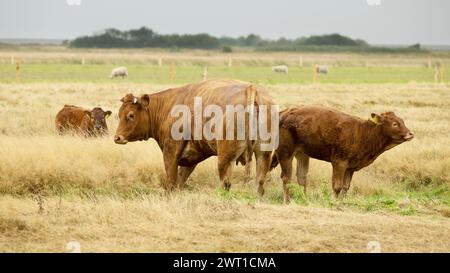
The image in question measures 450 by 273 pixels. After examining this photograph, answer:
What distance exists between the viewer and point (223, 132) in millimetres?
10977

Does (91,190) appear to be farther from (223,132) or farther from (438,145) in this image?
(438,145)

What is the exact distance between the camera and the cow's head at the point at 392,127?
475 inches

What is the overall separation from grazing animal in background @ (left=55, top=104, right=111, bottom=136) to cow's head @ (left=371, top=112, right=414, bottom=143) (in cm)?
650

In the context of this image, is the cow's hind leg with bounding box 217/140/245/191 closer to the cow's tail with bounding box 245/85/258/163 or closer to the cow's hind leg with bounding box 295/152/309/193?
the cow's tail with bounding box 245/85/258/163

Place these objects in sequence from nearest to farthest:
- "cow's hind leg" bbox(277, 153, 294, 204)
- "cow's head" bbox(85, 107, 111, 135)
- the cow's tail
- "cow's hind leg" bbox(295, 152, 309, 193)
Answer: the cow's tail < "cow's hind leg" bbox(277, 153, 294, 204) < "cow's hind leg" bbox(295, 152, 309, 193) < "cow's head" bbox(85, 107, 111, 135)

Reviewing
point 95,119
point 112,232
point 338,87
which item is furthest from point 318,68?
point 112,232

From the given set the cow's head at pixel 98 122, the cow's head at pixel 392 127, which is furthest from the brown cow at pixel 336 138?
the cow's head at pixel 98 122

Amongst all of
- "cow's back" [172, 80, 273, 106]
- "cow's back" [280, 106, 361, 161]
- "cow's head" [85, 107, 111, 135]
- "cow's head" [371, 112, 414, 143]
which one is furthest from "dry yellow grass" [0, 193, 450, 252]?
"cow's head" [85, 107, 111, 135]

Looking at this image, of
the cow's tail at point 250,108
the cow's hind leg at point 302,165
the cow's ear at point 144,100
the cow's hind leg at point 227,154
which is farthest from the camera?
the cow's hind leg at point 302,165

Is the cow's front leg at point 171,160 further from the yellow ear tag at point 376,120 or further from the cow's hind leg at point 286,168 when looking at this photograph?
the yellow ear tag at point 376,120

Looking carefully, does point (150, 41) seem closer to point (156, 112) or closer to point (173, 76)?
point (173, 76)

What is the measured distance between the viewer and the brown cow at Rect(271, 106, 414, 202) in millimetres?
12102

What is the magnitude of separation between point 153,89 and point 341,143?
649 inches

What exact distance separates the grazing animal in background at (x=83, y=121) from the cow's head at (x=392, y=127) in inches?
256
